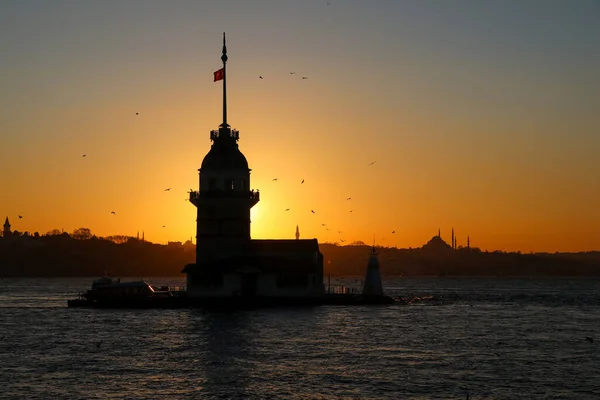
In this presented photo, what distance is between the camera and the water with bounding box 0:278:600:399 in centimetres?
4875

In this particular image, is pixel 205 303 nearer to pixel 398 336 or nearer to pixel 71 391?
pixel 398 336

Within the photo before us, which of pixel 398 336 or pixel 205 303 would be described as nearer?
pixel 398 336

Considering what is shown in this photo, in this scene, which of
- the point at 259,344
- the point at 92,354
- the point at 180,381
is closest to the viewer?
the point at 180,381

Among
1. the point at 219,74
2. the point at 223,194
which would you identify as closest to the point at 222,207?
the point at 223,194

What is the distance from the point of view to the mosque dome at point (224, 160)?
99812 millimetres

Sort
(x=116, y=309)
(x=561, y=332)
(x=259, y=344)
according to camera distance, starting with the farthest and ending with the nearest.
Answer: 1. (x=116, y=309)
2. (x=561, y=332)
3. (x=259, y=344)

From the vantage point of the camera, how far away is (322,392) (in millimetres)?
47656

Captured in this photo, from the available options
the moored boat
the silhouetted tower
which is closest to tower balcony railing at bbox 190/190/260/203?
the silhouetted tower

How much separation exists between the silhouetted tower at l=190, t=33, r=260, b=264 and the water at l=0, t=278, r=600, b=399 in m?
7.58

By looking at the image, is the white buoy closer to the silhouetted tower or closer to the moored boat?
the silhouetted tower

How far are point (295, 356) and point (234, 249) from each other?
3857 cm

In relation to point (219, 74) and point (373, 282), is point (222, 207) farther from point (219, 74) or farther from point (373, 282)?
point (373, 282)

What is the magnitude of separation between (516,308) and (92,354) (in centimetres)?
7059

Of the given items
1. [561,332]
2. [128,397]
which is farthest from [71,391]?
[561,332]
